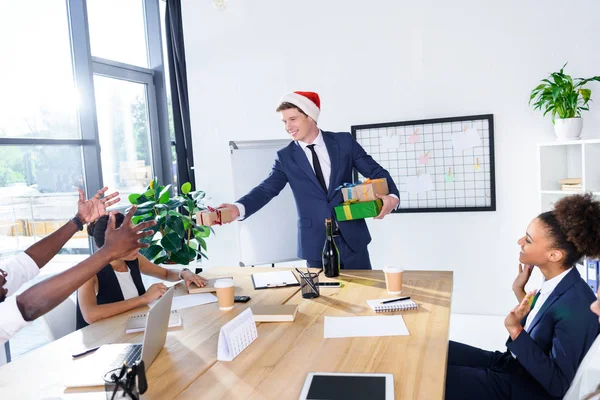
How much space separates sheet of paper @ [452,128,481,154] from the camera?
3830mm

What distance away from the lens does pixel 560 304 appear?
5.00 ft

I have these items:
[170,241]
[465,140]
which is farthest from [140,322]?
[465,140]

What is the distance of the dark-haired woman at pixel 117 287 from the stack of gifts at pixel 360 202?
790mm

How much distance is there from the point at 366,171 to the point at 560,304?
162cm

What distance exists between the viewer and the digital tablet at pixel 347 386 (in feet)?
3.92

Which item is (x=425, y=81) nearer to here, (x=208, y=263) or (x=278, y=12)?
(x=278, y=12)

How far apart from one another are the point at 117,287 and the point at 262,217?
70.5 inches

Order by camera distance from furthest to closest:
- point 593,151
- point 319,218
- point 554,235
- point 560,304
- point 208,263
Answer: point 208,263 < point 593,151 < point 319,218 < point 554,235 < point 560,304

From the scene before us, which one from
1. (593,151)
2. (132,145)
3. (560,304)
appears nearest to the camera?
(560,304)

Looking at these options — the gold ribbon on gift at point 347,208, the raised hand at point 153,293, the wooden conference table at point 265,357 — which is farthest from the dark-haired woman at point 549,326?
the raised hand at point 153,293

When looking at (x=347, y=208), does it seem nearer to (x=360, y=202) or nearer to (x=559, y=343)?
(x=360, y=202)

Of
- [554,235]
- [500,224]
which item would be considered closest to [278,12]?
[500,224]

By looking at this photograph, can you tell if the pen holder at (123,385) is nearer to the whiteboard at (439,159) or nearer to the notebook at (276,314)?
the notebook at (276,314)

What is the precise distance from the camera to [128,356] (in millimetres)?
1480
